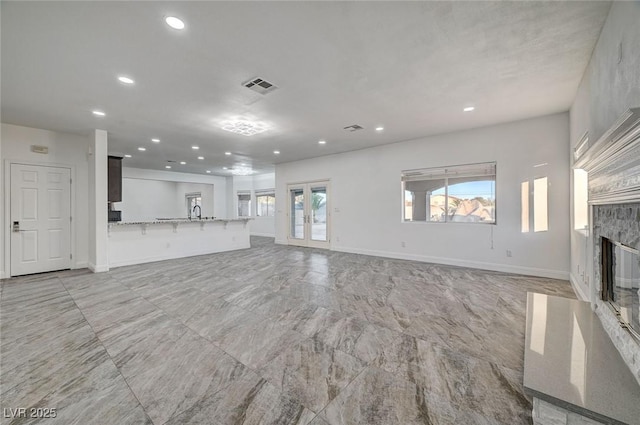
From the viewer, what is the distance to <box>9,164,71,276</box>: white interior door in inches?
190

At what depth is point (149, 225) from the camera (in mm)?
6129

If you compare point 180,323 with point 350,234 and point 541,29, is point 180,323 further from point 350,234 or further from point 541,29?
point 350,234

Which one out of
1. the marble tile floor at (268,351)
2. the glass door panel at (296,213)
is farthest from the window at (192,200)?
the marble tile floor at (268,351)

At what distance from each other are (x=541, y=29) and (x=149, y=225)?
7471mm

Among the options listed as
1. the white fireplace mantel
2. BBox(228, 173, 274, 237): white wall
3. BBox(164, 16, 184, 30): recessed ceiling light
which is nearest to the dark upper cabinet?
BBox(164, 16, 184, 30): recessed ceiling light

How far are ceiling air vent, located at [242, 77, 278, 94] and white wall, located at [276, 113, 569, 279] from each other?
3.94 m

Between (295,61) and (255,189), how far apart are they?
9619 mm

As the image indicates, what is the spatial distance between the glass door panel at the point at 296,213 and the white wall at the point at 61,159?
5267mm

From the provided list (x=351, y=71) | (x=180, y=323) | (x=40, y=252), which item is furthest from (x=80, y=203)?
(x=351, y=71)

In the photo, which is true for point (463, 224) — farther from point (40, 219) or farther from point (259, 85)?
point (40, 219)

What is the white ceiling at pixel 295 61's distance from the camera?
7.02 feet

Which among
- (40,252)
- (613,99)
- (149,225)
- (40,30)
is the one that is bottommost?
(40,252)

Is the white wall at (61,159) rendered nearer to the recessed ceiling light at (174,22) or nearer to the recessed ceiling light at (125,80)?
the recessed ceiling light at (125,80)

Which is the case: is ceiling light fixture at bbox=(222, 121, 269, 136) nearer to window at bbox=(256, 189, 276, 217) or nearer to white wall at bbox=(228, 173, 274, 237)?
white wall at bbox=(228, 173, 274, 237)
